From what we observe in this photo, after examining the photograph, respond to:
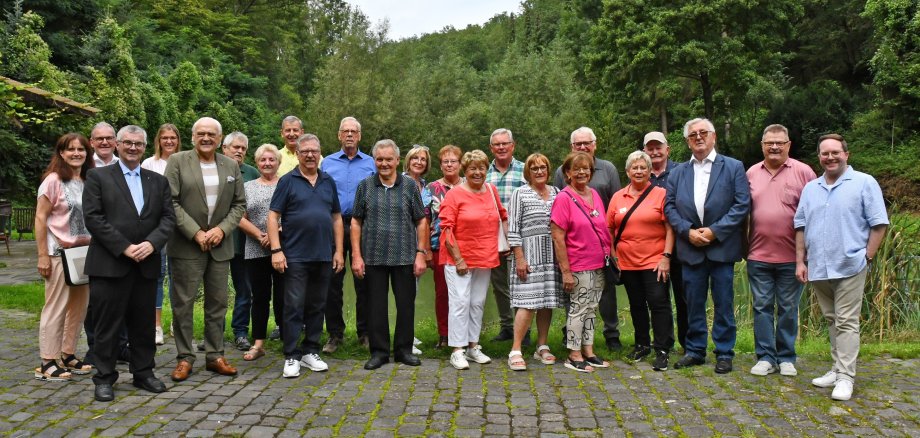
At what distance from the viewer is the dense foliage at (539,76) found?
20.1 m

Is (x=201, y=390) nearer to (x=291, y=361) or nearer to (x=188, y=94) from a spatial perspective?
(x=291, y=361)

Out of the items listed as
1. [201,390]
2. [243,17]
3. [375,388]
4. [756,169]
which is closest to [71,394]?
[201,390]

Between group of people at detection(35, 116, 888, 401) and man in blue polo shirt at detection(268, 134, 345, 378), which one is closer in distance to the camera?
group of people at detection(35, 116, 888, 401)

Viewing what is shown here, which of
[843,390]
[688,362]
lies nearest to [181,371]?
[688,362]

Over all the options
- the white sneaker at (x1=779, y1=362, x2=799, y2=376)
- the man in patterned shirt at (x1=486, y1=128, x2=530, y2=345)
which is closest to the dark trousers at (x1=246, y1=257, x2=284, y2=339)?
the man in patterned shirt at (x1=486, y1=128, x2=530, y2=345)

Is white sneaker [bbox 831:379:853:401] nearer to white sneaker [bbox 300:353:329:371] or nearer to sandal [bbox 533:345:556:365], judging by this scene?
sandal [bbox 533:345:556:365]

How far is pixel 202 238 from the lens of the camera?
5.54m

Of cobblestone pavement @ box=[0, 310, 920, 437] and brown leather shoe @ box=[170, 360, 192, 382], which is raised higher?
brown leather shoe @ box=[170, 360, 192, 382]

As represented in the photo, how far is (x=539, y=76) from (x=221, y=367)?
32009 millimetres

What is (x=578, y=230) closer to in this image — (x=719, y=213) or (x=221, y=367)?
(x=719, y=213)

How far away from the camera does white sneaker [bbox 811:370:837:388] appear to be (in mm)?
5273

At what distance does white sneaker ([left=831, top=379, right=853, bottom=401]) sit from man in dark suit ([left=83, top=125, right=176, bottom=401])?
469 centimetres

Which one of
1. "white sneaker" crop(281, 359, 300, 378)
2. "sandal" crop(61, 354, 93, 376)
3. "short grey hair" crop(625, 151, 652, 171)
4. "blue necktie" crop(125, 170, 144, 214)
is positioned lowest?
"white sneaker" crop(281, 359, 300, 378)

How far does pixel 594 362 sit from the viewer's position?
19.7ft
